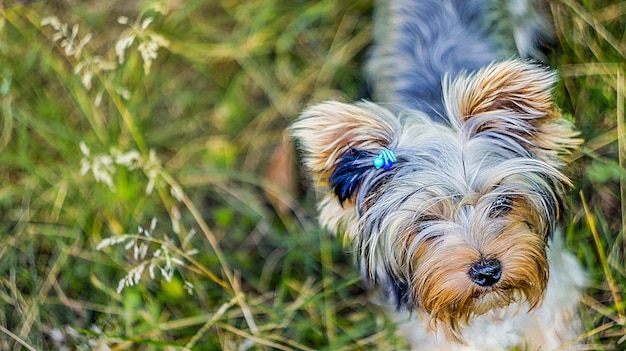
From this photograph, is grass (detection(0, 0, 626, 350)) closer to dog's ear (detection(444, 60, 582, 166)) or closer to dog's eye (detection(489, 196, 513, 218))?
dog's ear (detection(444, 60, 582, 166))

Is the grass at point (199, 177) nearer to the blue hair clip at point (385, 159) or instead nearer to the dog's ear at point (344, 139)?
the dog's ear at point (344, 139)

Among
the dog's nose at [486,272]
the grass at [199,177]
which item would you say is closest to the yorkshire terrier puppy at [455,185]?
the dog's nose at [486,272]

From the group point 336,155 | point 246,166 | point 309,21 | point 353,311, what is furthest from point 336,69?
point 336,155

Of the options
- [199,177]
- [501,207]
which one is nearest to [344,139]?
[501,207]

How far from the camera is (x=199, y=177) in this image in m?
5.10

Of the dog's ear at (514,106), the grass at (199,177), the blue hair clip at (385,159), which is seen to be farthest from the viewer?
the grass at (199,177)

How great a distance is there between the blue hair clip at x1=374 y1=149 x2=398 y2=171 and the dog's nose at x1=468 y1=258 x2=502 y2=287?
1.76ft

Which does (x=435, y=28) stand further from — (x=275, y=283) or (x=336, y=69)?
(x=275, y=283)

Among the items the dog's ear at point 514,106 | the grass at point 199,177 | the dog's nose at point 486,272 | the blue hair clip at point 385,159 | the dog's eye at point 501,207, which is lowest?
the grass at point 199,177

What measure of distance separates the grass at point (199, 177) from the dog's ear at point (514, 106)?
0.89 meters

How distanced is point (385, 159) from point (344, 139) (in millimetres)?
193

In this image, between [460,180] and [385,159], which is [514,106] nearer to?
[460,180]

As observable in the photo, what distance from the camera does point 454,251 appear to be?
305 cm

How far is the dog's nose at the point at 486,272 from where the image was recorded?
3.03 metres
